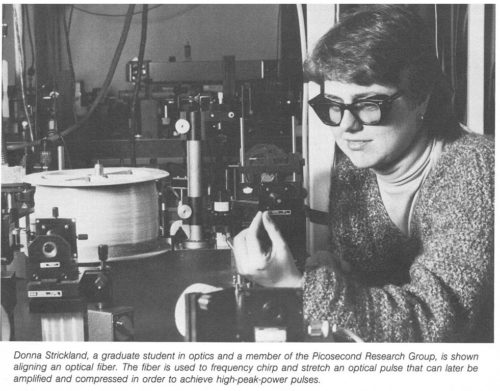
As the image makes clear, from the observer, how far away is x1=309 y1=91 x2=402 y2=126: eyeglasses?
1.09 metres

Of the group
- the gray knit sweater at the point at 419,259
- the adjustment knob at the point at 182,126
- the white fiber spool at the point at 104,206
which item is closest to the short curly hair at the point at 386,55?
the gray knit sweater at the point at 419,259

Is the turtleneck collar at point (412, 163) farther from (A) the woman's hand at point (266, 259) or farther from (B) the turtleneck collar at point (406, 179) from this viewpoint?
(A) the woman's hand at point (266, 259)

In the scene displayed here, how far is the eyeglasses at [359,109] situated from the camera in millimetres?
1093

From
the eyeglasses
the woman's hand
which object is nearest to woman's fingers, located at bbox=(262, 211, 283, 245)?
the woman's hand

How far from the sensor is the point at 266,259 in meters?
0.90

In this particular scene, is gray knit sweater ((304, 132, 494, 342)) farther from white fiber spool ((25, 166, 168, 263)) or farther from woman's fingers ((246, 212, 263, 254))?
white fiber spool ((25, 166, 168, 263))

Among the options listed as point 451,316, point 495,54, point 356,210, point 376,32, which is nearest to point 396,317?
point 451,316

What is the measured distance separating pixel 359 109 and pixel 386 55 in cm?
11

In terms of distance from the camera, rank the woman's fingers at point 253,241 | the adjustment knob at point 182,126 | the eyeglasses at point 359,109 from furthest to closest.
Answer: the adjustment knob at point 182,126 → the eyeglasses at point 359,109 → the woman's fingers at point 253,241

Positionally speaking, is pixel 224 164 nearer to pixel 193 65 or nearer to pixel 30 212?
pixel 30 212

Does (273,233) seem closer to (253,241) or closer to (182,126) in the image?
(253,241)

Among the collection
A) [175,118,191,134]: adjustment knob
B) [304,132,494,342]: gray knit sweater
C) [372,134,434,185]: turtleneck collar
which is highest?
[175,118,191,134]: adjustment knob

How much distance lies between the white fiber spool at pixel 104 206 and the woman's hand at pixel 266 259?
315 mm

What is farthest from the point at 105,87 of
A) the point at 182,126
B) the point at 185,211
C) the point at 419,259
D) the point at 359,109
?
the point at 419,259
